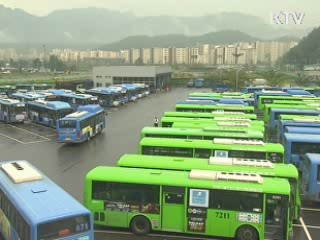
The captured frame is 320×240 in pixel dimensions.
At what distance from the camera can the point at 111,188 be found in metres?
12.4

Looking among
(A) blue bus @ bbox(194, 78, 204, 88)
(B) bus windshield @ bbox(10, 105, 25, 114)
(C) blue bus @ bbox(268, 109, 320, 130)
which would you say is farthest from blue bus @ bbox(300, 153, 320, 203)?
(A) blue bus @ bbox(194, 78, 204, 88)

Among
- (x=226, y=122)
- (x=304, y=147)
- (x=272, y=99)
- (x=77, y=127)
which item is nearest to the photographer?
(x=304, y=147)

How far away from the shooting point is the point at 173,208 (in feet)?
39.2

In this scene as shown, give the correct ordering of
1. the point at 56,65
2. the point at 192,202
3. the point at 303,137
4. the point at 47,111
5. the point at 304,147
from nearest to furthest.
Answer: the point at 192,202, the point at 304,147, the point at 303,137, the point at 47,111, the point at 56,65

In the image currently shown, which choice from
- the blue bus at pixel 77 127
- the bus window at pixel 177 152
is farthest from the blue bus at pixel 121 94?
the bus window at pixel 177 152

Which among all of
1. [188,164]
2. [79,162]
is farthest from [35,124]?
[188,164]

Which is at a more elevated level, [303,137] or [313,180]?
[303,137]

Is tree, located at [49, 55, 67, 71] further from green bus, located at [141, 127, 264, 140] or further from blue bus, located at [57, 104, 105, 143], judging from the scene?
green bus, located at [141, 127, 264, 140]

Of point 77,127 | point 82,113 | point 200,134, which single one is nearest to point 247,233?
point 200,134

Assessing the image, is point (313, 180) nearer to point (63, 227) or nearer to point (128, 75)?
point (63, 227)

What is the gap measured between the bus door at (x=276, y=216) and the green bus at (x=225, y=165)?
1516 millimetres

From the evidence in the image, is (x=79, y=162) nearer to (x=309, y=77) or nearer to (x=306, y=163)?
(x=306, y=163)

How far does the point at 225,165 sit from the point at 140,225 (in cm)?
368

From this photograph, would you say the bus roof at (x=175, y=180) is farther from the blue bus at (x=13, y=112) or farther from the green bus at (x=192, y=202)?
the blue bus at (x=13, y=112)
